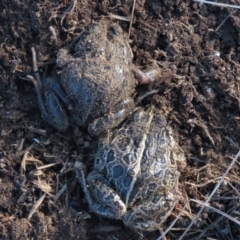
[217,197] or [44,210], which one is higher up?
[217,197]

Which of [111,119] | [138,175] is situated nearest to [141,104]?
[111,119]

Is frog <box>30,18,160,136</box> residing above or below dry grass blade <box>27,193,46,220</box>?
above

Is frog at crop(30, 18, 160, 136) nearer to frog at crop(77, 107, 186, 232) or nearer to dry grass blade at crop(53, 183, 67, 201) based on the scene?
frog at crop(77, 107, 186, 232)

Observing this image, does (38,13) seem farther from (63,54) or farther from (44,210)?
(44,210)

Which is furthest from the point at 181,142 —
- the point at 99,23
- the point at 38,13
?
the point at 38,13

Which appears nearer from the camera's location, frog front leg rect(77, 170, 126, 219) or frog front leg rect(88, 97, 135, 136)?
frog front leg rect(77, 170, 126, 219)

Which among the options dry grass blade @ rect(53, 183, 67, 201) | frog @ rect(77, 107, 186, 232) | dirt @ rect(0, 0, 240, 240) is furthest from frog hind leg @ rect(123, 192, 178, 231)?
dry grass blade @ rect(53, 183, 67, 201)

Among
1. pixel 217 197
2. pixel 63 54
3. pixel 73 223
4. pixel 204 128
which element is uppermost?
pixel 63 54

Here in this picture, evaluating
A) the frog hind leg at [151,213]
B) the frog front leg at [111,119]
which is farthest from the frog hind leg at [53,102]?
the frog hind leg at [151,213]
